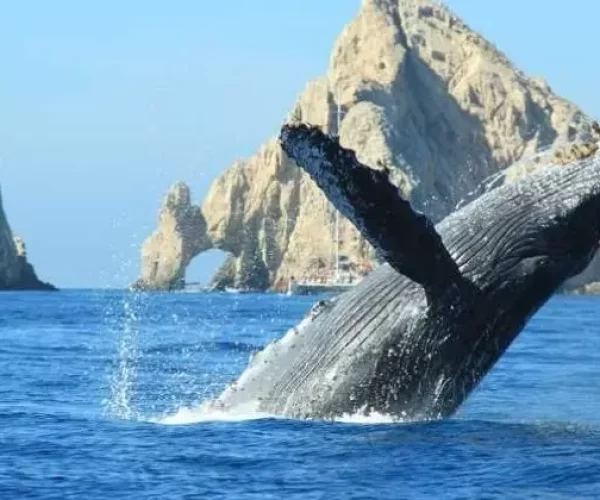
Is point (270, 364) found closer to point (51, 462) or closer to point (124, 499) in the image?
point (51, 462)

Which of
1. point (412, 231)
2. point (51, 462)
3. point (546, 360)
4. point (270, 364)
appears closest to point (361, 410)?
point (270, 364)

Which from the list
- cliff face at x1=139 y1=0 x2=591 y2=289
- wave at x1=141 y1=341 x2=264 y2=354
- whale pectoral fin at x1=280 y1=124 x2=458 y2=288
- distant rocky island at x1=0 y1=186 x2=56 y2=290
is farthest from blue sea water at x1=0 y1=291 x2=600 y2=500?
distant rocky island at x1=0 y1=186 x2=56 y2=290

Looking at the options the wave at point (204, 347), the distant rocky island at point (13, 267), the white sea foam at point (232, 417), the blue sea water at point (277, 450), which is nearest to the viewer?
the blue sea water at point (277, 450)

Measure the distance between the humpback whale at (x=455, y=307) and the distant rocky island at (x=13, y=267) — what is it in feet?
399

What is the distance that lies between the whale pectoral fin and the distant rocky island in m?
123

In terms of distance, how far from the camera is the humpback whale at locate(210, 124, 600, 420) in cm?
1044

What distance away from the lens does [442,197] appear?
125250 mm

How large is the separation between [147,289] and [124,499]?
368 feet

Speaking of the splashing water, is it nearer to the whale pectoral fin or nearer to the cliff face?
the whale pectoral fin

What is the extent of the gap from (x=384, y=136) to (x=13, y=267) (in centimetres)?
3587

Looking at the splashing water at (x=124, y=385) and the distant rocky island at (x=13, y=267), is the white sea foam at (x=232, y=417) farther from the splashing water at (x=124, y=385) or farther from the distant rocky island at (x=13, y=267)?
the distant rocky island at (x=13, y=267)

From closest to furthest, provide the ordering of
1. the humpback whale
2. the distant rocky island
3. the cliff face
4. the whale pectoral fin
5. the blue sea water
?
the blue sea water, the whale pectoral fin, the humpback whale, the cliff face, the distant rocky island

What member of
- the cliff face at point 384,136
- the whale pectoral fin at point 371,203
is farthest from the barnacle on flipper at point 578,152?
the cliff face at point 384,136

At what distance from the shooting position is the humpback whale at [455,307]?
411 inches
